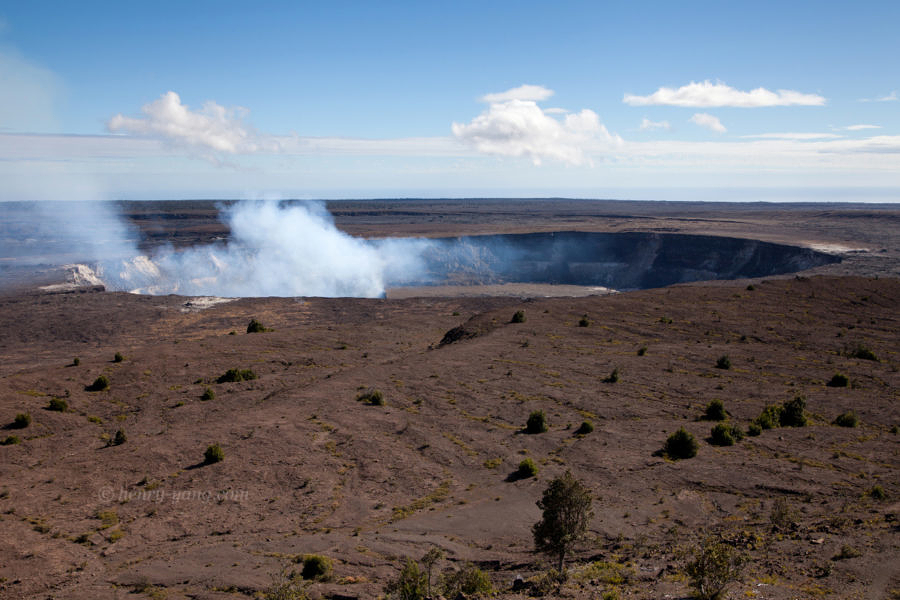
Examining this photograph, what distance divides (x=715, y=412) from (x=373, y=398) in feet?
54.7

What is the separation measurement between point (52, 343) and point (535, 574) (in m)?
57.5

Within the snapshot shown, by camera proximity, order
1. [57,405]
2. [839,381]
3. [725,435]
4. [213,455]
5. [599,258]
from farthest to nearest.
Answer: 1. [599,258]
2. [839,381]
3. [57,405]
4. [725,435]
5. [213,455]

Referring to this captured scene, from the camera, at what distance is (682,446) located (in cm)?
2200

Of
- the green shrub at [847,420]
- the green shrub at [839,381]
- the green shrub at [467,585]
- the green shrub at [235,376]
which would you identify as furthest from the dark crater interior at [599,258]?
the green shrub at [467,585]

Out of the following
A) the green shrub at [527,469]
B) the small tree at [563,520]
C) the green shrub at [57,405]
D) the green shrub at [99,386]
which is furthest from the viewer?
the green shrub at [99,386]

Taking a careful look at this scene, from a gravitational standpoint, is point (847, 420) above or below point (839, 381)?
below

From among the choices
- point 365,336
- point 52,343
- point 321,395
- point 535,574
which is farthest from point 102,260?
point 535,574

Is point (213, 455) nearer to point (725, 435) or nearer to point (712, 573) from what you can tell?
point (712, 573)

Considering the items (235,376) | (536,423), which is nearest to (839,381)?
(536,423)

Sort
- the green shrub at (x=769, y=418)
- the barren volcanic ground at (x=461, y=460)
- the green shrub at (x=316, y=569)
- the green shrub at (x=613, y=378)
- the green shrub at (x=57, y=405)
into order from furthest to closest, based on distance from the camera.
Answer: the green shrub at (x=613, y=378) < the green shrub at (x=57, y=405) < the green shrub at (x=769, y=418) < the barren volcanic ground at (x=461, y=460) < the green shrub at (x=316, y=569)

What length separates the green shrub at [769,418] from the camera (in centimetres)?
2469

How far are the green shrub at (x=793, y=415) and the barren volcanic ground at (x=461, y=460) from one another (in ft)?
1.84

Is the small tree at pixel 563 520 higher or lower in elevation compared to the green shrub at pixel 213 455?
higher

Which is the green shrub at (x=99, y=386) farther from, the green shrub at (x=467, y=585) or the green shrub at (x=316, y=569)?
the green shrub at (x=467, y=585)
